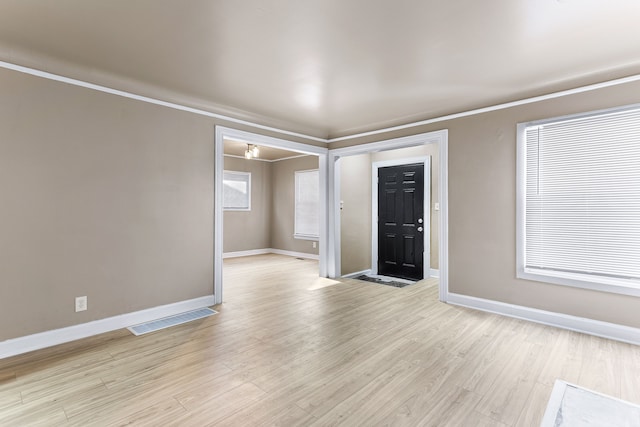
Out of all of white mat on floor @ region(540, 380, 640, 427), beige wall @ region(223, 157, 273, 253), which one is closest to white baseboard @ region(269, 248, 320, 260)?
beige wall @ region(223, 157, 273, 253)

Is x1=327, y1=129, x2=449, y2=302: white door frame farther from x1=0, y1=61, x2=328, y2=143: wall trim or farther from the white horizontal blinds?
x1=0, y1=61, x2=328, y2=143: wall trim

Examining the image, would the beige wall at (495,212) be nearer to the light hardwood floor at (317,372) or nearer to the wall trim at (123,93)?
the light hardwood floor at (317,372)

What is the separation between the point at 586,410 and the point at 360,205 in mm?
4532

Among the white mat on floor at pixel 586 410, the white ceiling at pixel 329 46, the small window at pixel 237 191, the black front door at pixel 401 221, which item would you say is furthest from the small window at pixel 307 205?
the white mat on floor at pixel 586 410

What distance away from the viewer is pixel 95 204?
3139 mm

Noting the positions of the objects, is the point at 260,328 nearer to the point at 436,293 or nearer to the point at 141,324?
the point at 141,324

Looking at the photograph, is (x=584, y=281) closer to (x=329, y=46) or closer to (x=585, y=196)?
(x=585, y=196)

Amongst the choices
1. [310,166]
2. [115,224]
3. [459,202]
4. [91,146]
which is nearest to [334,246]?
[459,202]

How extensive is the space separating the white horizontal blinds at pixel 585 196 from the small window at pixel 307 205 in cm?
482

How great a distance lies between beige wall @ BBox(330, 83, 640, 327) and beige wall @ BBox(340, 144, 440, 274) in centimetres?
159

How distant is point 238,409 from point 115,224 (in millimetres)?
2338

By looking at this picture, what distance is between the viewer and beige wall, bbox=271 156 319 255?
8.05m

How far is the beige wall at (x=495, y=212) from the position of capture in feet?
10.5

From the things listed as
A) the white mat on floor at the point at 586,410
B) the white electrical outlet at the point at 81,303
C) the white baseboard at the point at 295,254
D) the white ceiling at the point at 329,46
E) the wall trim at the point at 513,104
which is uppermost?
the white ceiling at the point at 329,46
